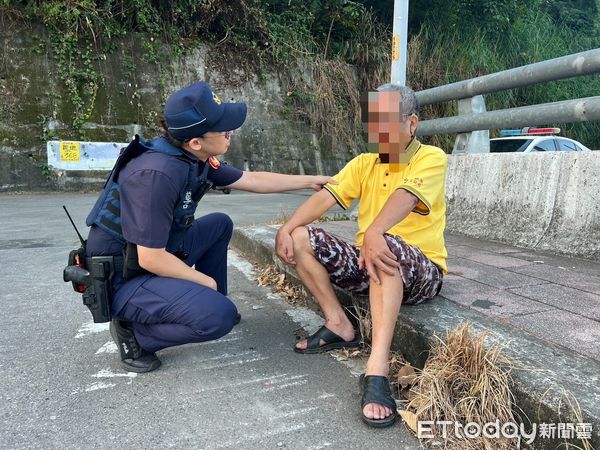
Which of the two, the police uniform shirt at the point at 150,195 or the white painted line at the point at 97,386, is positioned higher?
the police uniform shirt at the point at 150,195

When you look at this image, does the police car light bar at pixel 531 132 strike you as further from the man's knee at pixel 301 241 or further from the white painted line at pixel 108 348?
the white painted line at pixel 108 348

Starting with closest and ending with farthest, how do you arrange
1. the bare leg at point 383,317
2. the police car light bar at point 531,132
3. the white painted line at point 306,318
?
the bare leg at point 383,317 < the white painted line at point 306,318 < the police car light bar at point 531,132

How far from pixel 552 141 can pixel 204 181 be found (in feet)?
26.9

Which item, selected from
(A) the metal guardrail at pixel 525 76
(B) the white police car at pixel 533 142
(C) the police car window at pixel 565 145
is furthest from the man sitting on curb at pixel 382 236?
(C) the police car window at pixel 565 145

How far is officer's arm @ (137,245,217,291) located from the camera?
2035mm

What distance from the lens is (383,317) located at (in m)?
1.97

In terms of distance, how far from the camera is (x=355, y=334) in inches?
98.9

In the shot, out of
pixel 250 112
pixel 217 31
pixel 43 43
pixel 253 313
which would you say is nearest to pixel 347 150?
pixel 250 112

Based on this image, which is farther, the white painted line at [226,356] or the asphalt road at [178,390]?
the white painted line at [226,356]

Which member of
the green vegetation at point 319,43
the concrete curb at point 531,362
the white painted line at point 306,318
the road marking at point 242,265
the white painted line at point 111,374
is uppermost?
the green vegetation at point 319,43

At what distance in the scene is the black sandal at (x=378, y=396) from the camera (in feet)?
5.84

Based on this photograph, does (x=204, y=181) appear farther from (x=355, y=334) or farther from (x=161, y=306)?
(x=355, y=334)

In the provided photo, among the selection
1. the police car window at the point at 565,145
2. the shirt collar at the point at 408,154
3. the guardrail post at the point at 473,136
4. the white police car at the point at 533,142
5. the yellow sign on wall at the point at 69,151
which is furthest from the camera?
the yellow sign on wall at the point at 69,151

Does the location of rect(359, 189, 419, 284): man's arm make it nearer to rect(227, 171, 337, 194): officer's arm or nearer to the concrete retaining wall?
rect(227, 171, 337, 194): officer's arm
